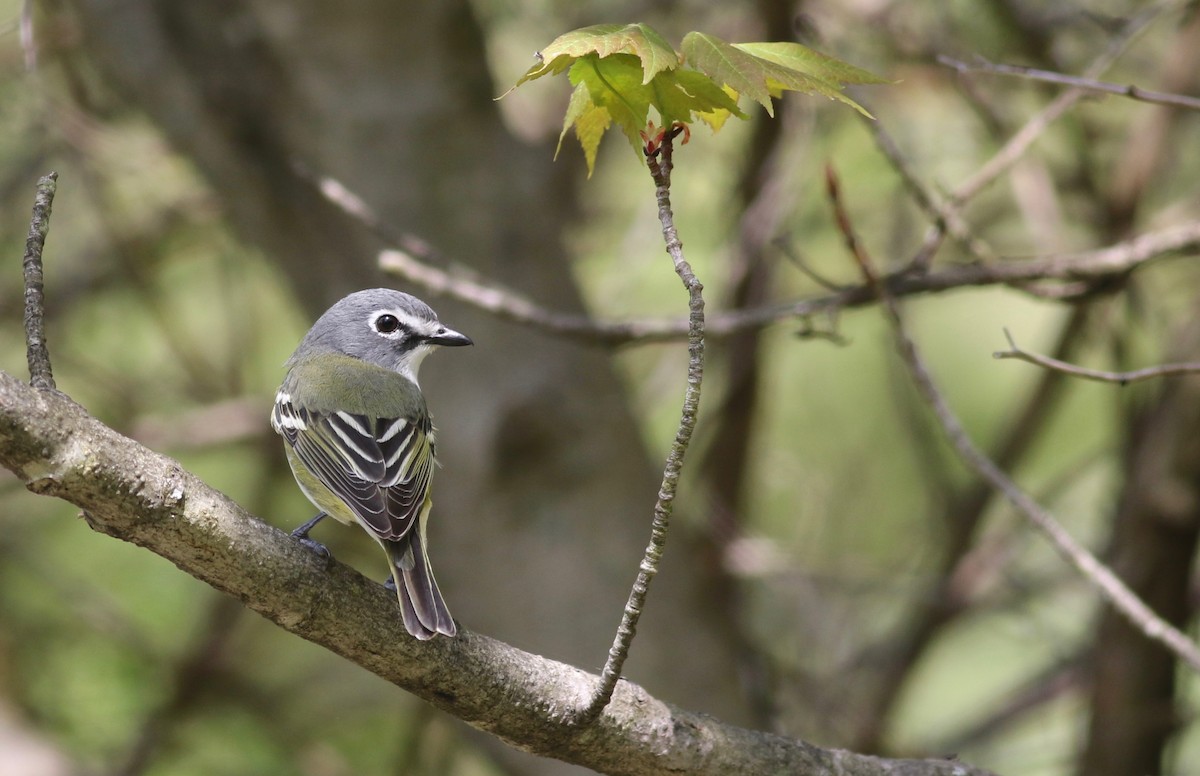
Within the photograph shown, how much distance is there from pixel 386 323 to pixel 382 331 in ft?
0.12

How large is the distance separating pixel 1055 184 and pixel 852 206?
105cm

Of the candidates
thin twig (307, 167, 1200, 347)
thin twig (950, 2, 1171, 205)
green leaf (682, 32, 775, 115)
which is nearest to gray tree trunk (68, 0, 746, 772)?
thin twig (307, 167, 1200, 347)

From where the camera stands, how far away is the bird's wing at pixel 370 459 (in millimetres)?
2527

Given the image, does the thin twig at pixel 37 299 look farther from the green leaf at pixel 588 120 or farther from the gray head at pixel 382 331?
the gray head at pixel 382 331

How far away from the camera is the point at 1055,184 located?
16.6 feet

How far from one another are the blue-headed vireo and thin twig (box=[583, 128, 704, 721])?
36cm

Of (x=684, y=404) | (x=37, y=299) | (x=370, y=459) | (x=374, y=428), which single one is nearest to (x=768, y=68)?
(x=684, y=404)

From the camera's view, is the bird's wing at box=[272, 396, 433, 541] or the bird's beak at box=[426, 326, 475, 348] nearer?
the bird's wing at box=[272, 396, 433, 541]

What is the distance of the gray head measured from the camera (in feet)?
11.0

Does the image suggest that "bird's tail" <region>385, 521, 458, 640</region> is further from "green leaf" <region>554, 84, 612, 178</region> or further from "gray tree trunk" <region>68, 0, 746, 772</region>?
"gray tree trunk" <region>68, 0, 746, 772</region>

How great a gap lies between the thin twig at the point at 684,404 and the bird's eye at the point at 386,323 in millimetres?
1700

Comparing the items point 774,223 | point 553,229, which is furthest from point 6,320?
point 774,223

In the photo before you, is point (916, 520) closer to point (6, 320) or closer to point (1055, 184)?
point (1055, 184)

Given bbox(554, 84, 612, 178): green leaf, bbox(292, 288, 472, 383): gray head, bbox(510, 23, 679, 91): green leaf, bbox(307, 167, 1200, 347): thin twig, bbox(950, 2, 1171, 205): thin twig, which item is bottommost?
bbox(510, 23, 679, 91): green leaf
